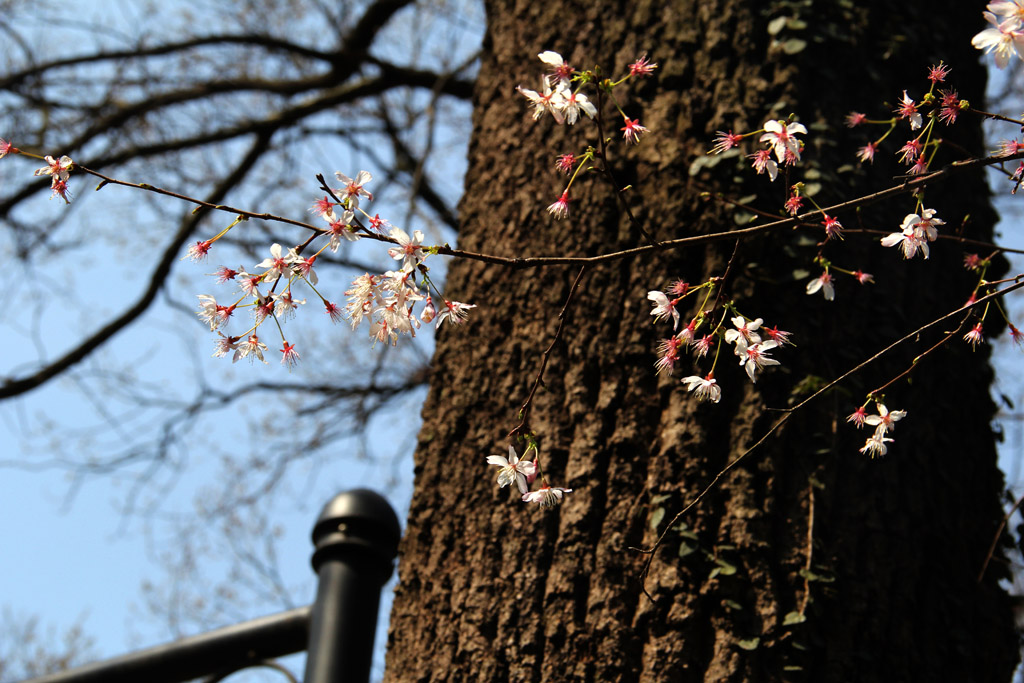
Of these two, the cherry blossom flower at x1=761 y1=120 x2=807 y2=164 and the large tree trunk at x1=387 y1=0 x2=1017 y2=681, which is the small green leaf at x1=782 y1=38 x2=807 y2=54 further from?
the cherry blossom flower at x1=761 y1=120 x2=807 y2=164

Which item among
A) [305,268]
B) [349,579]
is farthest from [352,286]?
[349,579]

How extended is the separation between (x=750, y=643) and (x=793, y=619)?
90mm

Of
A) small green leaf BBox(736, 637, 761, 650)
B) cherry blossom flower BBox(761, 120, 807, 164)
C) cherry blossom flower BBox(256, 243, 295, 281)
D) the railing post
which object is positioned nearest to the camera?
cherry blossom flower BBox(256, 243, 295, 281)

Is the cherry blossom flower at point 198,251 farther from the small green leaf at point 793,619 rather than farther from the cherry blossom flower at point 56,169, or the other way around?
the small green leaf at point 793,619

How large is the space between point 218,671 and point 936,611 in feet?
5.29

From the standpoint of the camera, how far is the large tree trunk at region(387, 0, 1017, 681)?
4.83 ft

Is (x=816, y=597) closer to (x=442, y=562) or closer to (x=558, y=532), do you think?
(x=558, y=532)

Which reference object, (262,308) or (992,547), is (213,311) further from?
(992,547)

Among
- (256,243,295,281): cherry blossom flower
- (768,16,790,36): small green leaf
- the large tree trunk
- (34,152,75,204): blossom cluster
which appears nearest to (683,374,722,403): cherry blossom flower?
the large tree trunk

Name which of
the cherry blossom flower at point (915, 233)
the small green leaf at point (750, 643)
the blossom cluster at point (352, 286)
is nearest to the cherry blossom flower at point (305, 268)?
the blossom cluster at point (352, 286)

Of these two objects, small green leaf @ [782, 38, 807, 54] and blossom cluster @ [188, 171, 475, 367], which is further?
small green leaf @ [782, 38, 807, 54]

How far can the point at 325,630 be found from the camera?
1778 millimetres

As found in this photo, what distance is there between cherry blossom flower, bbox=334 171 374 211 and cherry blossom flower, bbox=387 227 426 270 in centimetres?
6

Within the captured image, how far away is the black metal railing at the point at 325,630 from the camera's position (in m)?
1.76
